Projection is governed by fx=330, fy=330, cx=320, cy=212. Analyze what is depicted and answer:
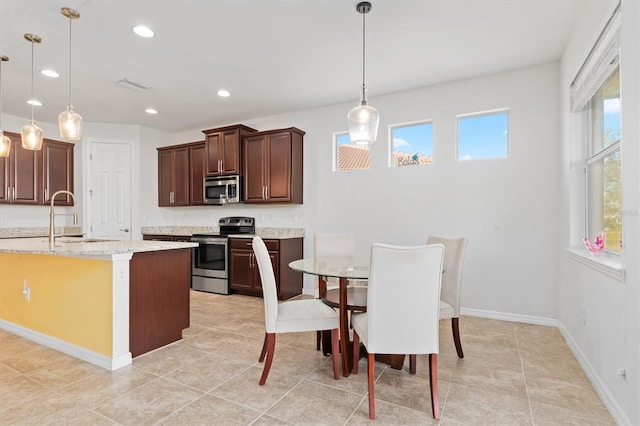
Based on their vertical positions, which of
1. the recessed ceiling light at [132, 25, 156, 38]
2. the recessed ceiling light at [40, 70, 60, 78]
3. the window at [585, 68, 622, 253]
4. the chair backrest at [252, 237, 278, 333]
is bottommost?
the chair backrest at [252, 237, 278, 333]

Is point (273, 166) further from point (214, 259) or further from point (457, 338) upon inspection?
point (457, 338)

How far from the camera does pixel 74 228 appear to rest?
538cm

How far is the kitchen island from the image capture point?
240 centimetres

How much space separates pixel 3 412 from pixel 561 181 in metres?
4.58

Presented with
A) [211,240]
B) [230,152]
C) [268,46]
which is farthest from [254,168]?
[268,46]

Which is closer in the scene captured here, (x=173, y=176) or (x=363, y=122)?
(x=363, y=122)

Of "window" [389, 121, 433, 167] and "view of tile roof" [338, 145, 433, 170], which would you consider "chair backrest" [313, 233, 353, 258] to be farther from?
"window" [389, 121, 433, 167]

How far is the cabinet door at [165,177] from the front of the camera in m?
5.74

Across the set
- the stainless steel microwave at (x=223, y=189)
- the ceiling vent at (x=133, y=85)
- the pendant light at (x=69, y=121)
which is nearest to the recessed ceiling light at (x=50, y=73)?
the ceiling vent at (x=133, y=85)

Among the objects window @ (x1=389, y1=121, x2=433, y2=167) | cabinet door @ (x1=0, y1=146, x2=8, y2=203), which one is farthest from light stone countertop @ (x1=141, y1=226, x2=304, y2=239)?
cabinet door @ (x1=0, y1=146, x2=8, y2=203)

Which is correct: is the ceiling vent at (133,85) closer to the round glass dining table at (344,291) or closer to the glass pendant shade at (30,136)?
the glass pendant shade at (30,136)

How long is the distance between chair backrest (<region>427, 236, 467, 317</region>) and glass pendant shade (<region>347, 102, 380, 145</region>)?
113 cm

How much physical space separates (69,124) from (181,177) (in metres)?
3.10

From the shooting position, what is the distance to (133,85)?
3900 mm
